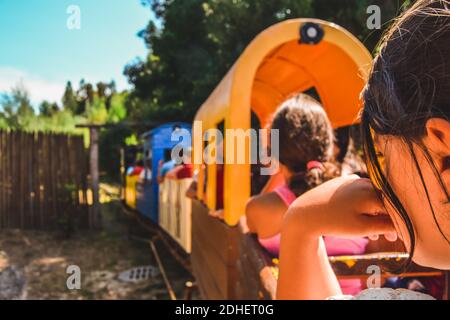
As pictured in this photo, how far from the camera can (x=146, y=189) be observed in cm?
832

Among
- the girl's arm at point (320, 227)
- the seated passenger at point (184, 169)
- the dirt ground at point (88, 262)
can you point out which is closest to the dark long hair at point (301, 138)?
the girl's arm at point (320, 227)

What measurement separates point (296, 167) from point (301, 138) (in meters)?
0.13

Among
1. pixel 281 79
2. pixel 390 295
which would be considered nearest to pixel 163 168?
pixel 281 79

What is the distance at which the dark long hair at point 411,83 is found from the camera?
476 millimetres

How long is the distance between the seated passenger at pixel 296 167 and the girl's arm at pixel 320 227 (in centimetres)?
96

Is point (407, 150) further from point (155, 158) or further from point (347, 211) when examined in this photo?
point (155, 158)

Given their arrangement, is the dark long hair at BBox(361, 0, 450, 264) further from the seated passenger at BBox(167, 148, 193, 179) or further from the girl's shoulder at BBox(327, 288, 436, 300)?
the seated passenger at BBox(167, 148, 193, 179)

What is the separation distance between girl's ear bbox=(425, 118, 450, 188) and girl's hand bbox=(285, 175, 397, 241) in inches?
4.1

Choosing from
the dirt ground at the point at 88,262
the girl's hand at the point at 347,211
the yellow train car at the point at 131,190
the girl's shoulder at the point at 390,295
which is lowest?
the dirt ground at the point at 88,262

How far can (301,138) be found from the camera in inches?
73.2

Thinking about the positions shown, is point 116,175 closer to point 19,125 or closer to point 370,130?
point 19,125

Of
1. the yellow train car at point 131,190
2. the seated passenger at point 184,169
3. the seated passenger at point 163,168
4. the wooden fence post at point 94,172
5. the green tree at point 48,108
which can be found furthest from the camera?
the green tree at point 48,108

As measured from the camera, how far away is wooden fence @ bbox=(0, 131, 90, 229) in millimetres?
7996

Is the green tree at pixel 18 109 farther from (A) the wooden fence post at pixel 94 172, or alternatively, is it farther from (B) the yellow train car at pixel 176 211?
(B) the yellow train car at pixel 176 211
